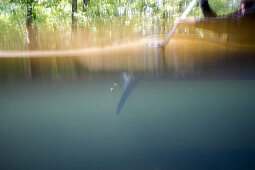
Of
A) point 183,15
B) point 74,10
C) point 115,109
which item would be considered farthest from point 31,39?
point 183,15

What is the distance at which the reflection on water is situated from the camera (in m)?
1.05

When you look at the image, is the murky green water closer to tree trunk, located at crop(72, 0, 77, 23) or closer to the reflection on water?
the reflection on water

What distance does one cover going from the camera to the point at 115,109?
42.5 inches

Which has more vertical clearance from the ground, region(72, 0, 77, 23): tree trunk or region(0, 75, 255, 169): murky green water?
region(72, 0, 77, 23): tree trunk

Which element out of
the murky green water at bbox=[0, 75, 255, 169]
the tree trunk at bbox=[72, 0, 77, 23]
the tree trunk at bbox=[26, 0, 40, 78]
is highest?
the tree trunk at bbox=[72, 0, 77, 23]

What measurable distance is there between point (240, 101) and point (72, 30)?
0.89 metres

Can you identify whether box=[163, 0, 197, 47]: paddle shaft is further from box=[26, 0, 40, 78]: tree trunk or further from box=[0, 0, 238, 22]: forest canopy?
box=[26, 0, 40, 78]: tree trunk

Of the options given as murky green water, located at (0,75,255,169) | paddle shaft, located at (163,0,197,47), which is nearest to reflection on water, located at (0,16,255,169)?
murky green water, located at (0,75,255,169)

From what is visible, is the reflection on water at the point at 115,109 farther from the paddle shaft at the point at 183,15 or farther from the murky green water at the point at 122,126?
the paddle shaft at the point at 183,15

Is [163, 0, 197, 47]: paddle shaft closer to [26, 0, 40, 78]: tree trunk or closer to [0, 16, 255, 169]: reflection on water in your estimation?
[0, 16, 255, 169]: reflection on water

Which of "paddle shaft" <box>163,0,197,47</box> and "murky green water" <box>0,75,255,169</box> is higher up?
"paddle shaft" <box>163,0,197,47</box>

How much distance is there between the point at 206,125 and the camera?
1.11 meters

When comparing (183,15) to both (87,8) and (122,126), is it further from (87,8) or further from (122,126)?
(122,126)

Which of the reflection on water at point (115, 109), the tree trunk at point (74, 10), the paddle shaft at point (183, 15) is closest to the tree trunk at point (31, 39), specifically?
the reflection on water at point (115, 109)
